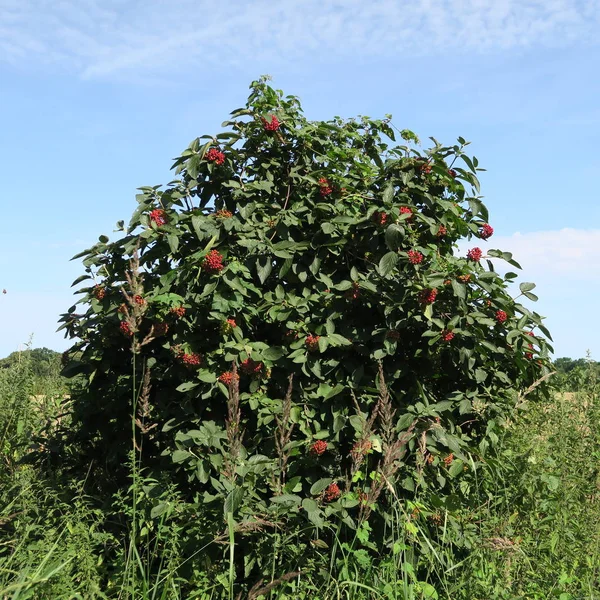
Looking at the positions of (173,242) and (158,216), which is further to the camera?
(158,216)

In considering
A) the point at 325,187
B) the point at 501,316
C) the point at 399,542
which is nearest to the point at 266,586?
the point at 399,542

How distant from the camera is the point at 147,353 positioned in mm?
3812

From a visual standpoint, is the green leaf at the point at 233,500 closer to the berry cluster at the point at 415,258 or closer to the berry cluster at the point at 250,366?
the berry cluster at the point at 250,366

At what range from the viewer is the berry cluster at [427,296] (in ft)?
11.1

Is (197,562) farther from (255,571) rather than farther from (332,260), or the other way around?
(332,260)

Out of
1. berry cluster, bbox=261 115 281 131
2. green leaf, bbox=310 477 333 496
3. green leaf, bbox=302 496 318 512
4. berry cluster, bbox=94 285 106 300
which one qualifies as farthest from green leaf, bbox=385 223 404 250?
berry cluster, bbox=94 285 106 300

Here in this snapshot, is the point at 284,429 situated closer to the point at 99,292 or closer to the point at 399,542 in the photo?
the point at 399,542

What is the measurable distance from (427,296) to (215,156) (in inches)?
56.9

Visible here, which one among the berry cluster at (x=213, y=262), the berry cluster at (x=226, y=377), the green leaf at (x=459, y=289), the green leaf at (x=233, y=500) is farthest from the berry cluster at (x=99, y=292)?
the green leaf at (x=459, y=289)

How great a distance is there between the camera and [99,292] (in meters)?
3.75

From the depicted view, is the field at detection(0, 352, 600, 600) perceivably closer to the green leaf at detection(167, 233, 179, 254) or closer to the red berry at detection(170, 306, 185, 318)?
the red berry at detection(170, 306, 185, 318)

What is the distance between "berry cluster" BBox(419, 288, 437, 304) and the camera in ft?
11.1

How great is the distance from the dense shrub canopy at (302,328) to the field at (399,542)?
0.20 meters

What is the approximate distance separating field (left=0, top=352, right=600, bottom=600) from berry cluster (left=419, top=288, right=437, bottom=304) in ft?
2.53
